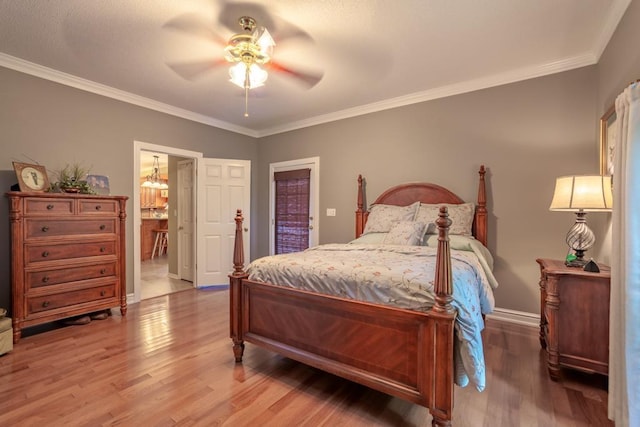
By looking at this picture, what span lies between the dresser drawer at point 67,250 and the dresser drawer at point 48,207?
1.00ft

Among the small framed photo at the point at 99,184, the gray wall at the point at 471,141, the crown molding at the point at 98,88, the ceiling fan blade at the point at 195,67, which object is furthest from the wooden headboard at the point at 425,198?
the small framed photo at the point at 99,184

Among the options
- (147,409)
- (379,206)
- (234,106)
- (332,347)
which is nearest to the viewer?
(147,409)

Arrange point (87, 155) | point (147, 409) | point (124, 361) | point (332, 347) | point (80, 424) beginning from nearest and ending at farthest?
point (80, 424), point (147, 409), point (332, 347), point (124, 361), point (87, 155)

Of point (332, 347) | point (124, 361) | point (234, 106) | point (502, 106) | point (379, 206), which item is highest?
point (234, 106)

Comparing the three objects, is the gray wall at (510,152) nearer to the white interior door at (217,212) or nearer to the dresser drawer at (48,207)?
the white interior door at (217,212)

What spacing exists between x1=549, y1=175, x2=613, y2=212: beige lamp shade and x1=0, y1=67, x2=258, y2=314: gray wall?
14.4 ft

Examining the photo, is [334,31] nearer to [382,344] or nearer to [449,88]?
[449,88]

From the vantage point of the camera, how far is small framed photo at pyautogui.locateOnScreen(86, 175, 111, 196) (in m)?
3.34

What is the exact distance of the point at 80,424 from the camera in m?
1.59

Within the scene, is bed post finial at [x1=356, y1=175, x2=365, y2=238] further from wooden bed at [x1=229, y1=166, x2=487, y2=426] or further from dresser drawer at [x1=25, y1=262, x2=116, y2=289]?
dresser drawer at [x1=25, y1=262, x2=116, y2=289]

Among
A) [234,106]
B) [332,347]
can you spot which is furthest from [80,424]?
[234,106]

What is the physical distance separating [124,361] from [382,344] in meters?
1.98

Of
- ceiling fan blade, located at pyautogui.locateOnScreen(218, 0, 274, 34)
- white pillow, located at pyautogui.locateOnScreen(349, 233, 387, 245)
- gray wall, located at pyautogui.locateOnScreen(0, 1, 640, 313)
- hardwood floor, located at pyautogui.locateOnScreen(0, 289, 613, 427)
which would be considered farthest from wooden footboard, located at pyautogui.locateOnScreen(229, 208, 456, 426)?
gray wall, located at pyautogui.locateOnScreen(0, 1, 640, 313)

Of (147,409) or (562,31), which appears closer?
(147,409)
